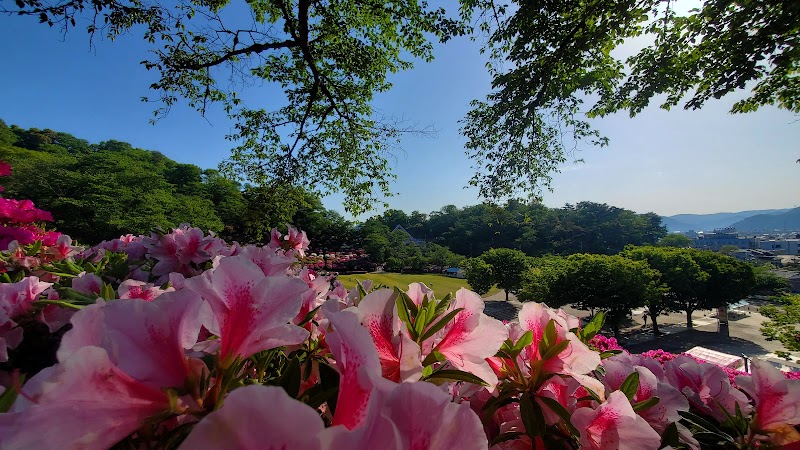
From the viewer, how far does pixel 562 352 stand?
0.76m

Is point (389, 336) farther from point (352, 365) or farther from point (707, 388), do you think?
point (707, 388)

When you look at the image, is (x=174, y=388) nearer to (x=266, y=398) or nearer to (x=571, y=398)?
(x=266, y=398)

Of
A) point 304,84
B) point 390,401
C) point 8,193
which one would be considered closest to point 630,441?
point 390,401

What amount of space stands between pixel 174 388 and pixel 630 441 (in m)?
0.79

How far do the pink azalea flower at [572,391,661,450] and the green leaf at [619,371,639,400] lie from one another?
0.11 meters

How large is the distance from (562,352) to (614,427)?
0.16 meters

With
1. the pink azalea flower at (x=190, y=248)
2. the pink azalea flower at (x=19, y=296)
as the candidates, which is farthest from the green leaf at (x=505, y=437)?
the pink azalea flower at (x=190, y=248)

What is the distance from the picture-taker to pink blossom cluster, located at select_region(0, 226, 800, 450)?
343 mm

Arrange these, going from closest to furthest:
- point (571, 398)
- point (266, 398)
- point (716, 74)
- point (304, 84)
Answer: point (266, 398)
point (571, 398)
point (716, 74)
point (304, 84)

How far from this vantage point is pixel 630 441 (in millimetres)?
661

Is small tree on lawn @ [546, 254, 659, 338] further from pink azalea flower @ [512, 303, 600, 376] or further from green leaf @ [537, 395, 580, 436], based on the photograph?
green leaf @ [537, 395, 580, 436]

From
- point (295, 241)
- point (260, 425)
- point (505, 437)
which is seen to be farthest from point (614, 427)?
point (295, 241)

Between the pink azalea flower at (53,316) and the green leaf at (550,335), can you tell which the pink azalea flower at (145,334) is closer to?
the green leaf at (550,335)

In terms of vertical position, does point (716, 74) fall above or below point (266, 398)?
above
